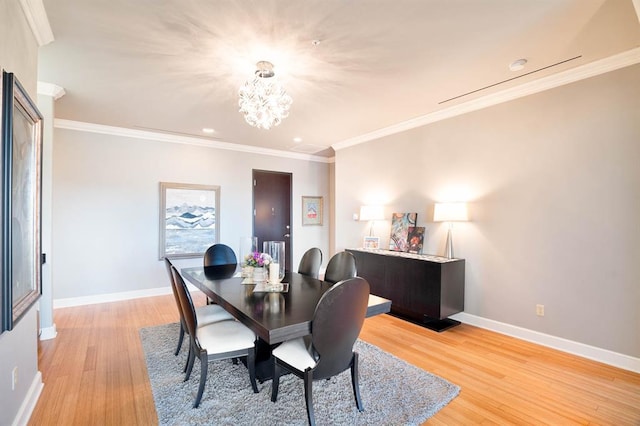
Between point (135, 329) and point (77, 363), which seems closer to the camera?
point (77, 363)

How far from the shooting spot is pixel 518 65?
Result: 2807mm

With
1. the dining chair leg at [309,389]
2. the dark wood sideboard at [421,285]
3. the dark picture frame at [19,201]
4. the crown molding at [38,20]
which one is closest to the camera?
the dark picture frame at [19,201]

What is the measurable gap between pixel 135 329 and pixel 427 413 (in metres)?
3.20

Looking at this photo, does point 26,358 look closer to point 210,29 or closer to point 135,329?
point 135,329

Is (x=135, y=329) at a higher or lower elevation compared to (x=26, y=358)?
lower

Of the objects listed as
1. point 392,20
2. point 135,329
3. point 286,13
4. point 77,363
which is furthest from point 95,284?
point 392,20

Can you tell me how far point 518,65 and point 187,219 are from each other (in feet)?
16.2

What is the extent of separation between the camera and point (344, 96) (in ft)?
11.6

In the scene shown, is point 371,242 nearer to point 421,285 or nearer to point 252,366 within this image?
point 421,285

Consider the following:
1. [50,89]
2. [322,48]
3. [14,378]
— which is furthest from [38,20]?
[14,378]

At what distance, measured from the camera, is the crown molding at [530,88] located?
2.67 meters

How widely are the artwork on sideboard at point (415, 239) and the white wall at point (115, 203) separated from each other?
3158 millimetres

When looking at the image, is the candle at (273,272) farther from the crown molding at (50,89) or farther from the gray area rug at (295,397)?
the crown molding at (50,89)

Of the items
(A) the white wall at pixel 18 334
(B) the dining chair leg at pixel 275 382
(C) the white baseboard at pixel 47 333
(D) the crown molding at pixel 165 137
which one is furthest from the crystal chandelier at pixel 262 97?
(C) the white baseboard at pixel 47 333
